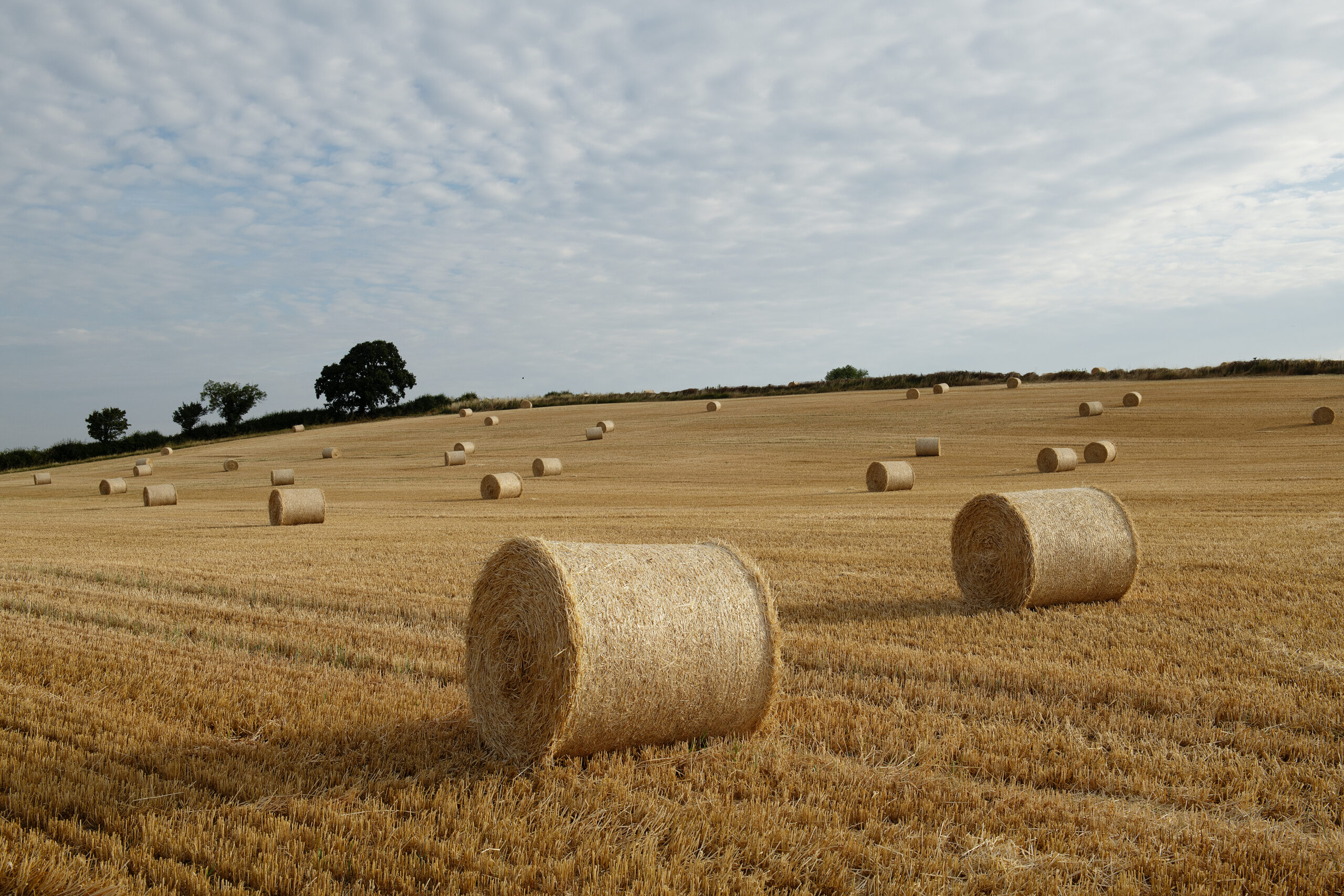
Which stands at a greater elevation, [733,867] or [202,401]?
[202,401]

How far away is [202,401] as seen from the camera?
3797 inches

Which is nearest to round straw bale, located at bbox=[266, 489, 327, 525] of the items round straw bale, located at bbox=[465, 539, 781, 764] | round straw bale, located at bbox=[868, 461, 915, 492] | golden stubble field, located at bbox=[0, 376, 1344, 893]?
golden stubble field, located at bbox=[0, 376, 1344, 893]

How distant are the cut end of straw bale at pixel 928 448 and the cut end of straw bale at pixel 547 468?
1266cm

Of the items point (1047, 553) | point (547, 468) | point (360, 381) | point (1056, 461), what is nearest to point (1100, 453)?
point (1056, 461)

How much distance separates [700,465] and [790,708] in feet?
87.1

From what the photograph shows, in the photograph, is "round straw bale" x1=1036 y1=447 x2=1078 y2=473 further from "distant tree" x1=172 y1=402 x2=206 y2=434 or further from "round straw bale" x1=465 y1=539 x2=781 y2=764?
"distant tree" x1=172 y1=402 x2=206 y2=434

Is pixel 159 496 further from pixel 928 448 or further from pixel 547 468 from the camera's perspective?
pixel 928 448

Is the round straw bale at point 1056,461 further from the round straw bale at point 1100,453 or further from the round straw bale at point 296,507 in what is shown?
the round straw bale at point 296,507

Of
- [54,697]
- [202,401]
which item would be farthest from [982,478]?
[202,401]

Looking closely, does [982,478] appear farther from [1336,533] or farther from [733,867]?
[733,867]

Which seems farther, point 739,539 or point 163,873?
point 739,539

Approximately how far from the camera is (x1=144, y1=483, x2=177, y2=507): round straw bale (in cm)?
2731

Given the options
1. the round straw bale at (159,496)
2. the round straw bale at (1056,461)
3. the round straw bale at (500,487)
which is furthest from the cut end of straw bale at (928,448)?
the round straw bale at (159,496)

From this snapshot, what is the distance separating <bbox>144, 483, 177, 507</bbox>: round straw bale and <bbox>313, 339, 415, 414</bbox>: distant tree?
165 feet
